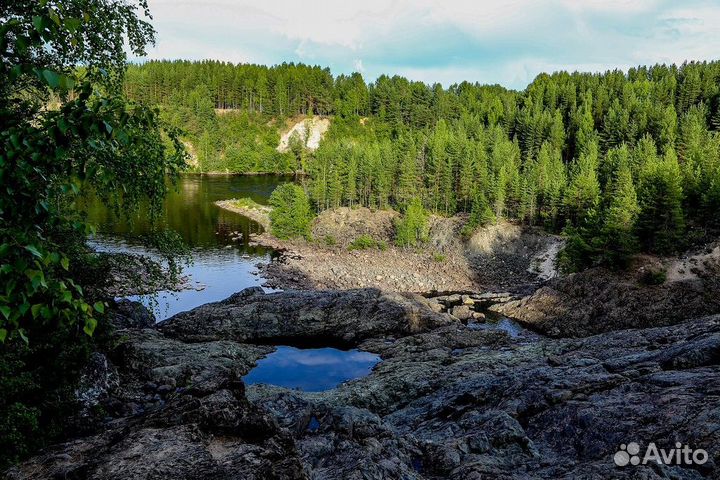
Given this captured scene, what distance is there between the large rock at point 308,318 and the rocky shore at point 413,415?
372 cm

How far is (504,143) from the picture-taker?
109 metres

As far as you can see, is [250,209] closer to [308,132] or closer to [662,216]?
[662,216]

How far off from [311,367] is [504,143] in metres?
89.5

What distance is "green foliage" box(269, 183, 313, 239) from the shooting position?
83.8 metres

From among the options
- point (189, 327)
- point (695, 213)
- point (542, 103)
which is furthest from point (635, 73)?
point (189, 327)

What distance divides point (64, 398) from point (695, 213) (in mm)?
67914

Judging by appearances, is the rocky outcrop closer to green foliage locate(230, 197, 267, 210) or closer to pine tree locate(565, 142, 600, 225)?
pine tree locate(565, 142, 600, 225)

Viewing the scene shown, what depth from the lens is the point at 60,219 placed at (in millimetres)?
4480

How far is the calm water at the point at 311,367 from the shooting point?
31.6m

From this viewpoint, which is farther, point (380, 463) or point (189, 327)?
point (189, 327)

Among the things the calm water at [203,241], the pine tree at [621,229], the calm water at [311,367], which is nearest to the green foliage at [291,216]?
the calm water at [203,241]

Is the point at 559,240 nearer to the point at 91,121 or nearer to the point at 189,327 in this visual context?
the point at 189,327

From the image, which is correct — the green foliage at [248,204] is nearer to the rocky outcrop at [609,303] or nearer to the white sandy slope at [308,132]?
the rocky outcrop at [609,303]

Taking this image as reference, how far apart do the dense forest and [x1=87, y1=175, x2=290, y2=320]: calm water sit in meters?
21.6
